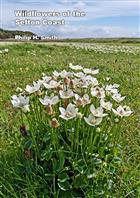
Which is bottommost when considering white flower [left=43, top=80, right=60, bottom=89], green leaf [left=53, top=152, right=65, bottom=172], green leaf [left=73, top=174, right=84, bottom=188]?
green leaf [left=73, top=174, right=84, bottom=188]

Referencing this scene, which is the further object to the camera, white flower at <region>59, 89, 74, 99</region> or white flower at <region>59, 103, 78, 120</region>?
white flower at <region>59, 89, 74, 99</region>

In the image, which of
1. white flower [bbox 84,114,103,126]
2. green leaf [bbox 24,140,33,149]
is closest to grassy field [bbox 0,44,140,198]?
green leaf [bbox 24,140,33,149]

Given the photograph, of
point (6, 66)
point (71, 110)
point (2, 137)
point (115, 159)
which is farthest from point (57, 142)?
point (6, 66)

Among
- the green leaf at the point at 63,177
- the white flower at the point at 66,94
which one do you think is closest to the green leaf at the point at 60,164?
the green leaf at the point at 63,177

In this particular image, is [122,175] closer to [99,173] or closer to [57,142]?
[99,173]

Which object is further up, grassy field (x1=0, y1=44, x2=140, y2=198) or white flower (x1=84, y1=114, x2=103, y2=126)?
white flower (x1=84, y1=114, x2=103, y2=126)

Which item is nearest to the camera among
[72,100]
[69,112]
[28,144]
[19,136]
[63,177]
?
[69,112]

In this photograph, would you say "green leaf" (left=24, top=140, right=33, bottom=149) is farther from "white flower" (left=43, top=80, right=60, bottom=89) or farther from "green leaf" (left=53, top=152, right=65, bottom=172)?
"white flower" (left=43, top=80, right=60, bottom=89)

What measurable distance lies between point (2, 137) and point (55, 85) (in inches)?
63.3

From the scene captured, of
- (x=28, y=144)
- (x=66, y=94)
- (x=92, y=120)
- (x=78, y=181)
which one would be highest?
(x=66, y=94)

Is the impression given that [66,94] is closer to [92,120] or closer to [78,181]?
[92,120]

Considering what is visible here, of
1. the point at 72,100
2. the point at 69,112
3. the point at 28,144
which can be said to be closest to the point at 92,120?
the point at 69,112

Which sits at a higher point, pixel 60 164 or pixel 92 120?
pixel 92 120

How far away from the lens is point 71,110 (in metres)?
3.61
